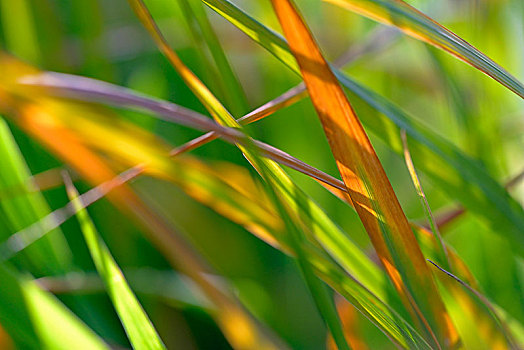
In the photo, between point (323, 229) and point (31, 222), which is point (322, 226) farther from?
point (31, 222)

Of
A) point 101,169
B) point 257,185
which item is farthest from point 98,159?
point 257,185

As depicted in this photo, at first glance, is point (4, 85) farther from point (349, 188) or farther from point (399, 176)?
point (399, 176)

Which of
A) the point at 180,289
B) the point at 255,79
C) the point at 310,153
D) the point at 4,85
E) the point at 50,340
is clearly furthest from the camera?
the point at 255,79

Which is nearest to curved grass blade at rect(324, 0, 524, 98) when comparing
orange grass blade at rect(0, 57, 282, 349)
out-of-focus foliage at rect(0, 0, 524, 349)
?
out-of-focus foliage at rect(0, 0, 524, 349)

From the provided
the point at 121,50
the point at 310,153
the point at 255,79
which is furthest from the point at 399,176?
the point at 121,50

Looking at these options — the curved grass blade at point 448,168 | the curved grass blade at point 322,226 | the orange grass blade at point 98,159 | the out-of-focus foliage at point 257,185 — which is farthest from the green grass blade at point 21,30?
the curved grass blade at point 448,168

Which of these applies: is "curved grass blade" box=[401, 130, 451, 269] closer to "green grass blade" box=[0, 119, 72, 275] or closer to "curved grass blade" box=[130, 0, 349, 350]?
"curved grass blade" box=[130, 0, 349, 350]
